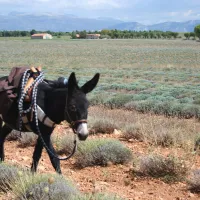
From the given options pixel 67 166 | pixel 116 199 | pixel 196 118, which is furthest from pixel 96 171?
pixel 196 118

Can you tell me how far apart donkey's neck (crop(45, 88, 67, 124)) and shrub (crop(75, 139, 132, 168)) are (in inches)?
70.8

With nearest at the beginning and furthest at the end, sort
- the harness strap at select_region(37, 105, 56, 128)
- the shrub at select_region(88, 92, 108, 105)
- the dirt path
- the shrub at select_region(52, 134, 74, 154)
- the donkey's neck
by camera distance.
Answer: the donkey's neck
the harness strap at select_region(37, 105, 56, 128)
the dirt path
the shrub at select_region(52, 134, 74, 154)
the shrub at select_region(88, 92, 108, 105)

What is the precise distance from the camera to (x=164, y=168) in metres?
5.80

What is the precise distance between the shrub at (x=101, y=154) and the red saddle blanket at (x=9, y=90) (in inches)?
72.3

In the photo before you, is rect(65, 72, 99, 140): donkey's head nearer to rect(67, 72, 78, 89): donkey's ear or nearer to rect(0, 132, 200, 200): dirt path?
rect(67, 72, 78, 89): donkey's ear

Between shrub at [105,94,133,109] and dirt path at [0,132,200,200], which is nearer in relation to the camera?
dirt path at [0,132,200,200]

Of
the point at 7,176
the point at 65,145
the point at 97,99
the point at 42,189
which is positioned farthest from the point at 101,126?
the point at 97,99

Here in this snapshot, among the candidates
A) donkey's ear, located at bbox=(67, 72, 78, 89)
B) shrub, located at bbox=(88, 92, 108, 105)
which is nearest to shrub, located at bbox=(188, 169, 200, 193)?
donkey's ear, located at bbox=(67, 72, 78, 89)

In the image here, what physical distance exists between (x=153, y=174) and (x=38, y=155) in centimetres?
193

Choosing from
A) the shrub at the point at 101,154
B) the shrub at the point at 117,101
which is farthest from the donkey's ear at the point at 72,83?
the shrub at the point at 117,101

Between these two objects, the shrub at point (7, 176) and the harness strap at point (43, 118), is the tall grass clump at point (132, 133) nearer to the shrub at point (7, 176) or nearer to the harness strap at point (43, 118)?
the harness strap at point (43, 118)

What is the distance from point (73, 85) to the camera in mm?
4543

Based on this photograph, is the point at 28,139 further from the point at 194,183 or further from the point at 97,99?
the point at 97,99

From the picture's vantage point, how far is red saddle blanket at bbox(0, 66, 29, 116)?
17.1ft
